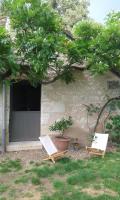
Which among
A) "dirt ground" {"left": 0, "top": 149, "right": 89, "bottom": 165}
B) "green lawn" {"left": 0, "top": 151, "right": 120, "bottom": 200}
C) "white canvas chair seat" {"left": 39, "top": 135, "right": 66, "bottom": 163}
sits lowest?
"green lawn" {"left": 0, "top": 151, "right": 120, "bottom": 200}

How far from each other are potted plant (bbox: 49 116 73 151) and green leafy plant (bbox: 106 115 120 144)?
60.6 inches

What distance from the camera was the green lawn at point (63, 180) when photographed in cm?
608

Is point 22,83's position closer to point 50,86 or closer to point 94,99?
point 50,86

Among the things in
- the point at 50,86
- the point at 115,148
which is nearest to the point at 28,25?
A: the point at 50,86

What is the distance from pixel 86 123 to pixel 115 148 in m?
1.43

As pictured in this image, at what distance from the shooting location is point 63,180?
7023 mm

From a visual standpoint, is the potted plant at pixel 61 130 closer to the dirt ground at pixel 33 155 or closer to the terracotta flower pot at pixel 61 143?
the terracotta flower pot at pixel 61 143

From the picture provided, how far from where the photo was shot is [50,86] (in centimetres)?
1043

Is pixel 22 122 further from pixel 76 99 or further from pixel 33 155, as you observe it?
pixel 76 99

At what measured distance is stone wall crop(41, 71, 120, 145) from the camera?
1041 centimetres

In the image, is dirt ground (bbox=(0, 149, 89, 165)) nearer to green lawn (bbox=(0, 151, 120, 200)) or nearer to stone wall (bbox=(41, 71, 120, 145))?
green lawn (bbox=(0, 151, 120, 200))

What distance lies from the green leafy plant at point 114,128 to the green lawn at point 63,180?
1.87m

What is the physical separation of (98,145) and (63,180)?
2.72 m

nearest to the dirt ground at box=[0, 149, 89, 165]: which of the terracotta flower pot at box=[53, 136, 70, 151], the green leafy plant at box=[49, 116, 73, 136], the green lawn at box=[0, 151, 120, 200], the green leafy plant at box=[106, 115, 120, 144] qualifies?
the terracotta flower pot at box=[53, 136, 70, 151]
